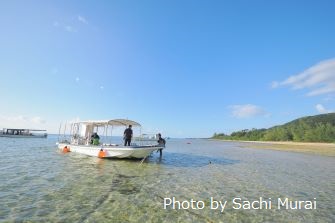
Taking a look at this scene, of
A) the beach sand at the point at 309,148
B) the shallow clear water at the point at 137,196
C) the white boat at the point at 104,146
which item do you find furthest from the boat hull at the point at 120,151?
the beach sand at the point at 309,148

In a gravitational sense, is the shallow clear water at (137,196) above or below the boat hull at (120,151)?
below

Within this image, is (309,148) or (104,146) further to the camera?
(309,148)

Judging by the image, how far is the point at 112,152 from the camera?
22156mm

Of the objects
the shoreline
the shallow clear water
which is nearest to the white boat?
the shallow clear water

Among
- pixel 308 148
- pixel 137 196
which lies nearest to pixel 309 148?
pixel 308 148

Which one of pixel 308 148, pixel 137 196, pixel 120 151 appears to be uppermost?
pixel 308 148

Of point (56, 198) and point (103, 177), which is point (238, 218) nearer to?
point (56, 198)

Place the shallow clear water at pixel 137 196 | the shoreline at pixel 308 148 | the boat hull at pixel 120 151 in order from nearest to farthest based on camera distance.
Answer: the shallow clear water at pixel 137 196, the boat hull at pixel 120 151, the shoreline at pixel 308 148

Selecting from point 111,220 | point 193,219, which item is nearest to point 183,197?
point 193,219

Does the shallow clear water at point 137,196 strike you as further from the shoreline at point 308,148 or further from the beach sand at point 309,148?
the beach sand at point 309,148

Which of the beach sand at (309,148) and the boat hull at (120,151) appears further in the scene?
the beach sand at (309,148)

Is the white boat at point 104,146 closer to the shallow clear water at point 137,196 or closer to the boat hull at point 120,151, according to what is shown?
the boat hull at point 120,151

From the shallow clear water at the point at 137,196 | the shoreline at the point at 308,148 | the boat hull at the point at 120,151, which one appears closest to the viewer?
the shallow clear water at the point at 137,196

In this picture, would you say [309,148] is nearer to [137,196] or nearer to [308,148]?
[308,148]
